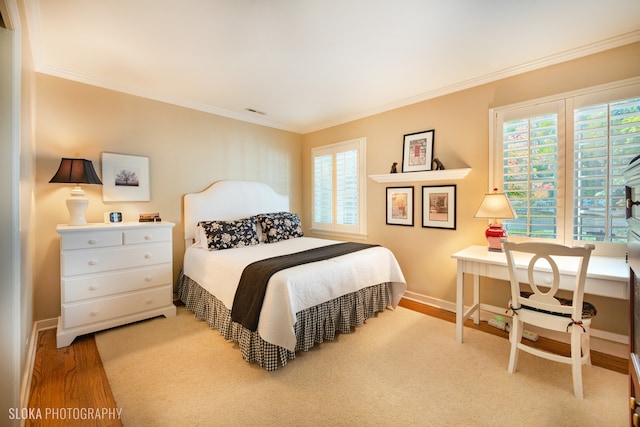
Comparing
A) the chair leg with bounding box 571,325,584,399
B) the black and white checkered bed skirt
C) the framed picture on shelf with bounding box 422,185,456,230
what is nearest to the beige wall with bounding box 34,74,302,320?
the black and white checkered bed skirt

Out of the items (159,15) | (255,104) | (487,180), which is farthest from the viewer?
(255,104)

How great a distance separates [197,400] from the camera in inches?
67.1

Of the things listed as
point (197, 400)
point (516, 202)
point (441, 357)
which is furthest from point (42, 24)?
point (516, 202)

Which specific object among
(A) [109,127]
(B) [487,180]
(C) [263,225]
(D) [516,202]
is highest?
(A) [109,127]

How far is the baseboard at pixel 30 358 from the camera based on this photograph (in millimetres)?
1622

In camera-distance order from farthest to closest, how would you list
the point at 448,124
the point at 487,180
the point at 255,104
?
the point at 255,104, the point at 448,124, the point at 487,180

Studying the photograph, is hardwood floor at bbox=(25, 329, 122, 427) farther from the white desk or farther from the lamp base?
the white desk

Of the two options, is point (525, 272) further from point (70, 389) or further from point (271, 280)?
point (70, 389)

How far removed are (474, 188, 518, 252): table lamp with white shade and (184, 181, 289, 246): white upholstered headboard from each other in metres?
2.80

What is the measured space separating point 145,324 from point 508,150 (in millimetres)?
3951

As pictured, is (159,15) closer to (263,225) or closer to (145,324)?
(263,225)

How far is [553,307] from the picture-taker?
181 centimetres

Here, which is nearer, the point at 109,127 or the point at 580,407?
the point at 580,407

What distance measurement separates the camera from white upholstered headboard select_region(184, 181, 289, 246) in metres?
3.41
